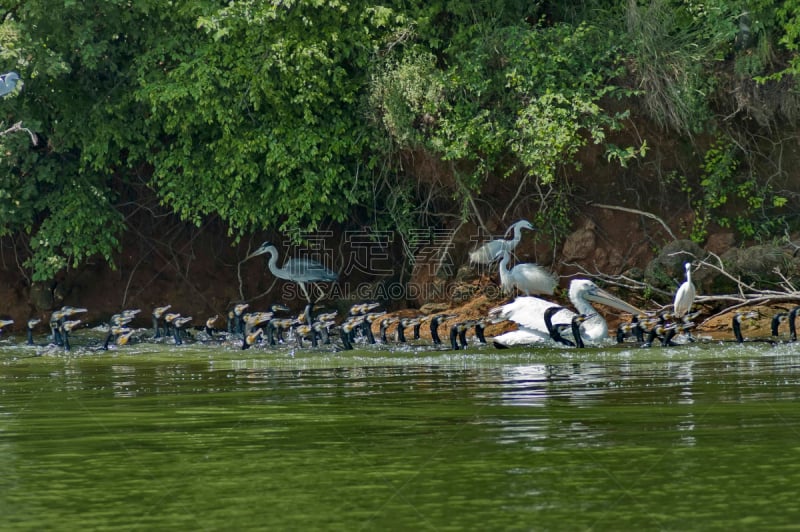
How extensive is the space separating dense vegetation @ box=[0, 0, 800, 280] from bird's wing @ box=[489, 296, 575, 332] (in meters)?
4.36

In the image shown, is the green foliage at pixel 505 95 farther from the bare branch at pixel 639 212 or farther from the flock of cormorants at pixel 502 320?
the flock of cormorants at pixel 502 320

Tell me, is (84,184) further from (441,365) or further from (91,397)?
(91,397)

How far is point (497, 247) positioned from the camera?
22781mm

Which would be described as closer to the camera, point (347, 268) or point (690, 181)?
point (690, 181)

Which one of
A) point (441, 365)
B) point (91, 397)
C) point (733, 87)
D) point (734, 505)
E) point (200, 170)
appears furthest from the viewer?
point (200, 170)

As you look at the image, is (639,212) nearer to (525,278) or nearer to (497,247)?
(497,247)

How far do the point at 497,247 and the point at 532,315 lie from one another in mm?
4486

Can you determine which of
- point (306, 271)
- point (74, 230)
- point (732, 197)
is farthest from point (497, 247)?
point (74, 230)

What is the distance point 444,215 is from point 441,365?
942 centimetres

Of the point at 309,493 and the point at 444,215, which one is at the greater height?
the point at 444,215

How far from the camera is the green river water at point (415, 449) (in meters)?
6.73

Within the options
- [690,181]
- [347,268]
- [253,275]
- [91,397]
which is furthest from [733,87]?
[91,397]

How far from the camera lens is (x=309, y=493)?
24.1ft

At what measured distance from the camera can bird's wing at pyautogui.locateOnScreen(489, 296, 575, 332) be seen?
716 inches
